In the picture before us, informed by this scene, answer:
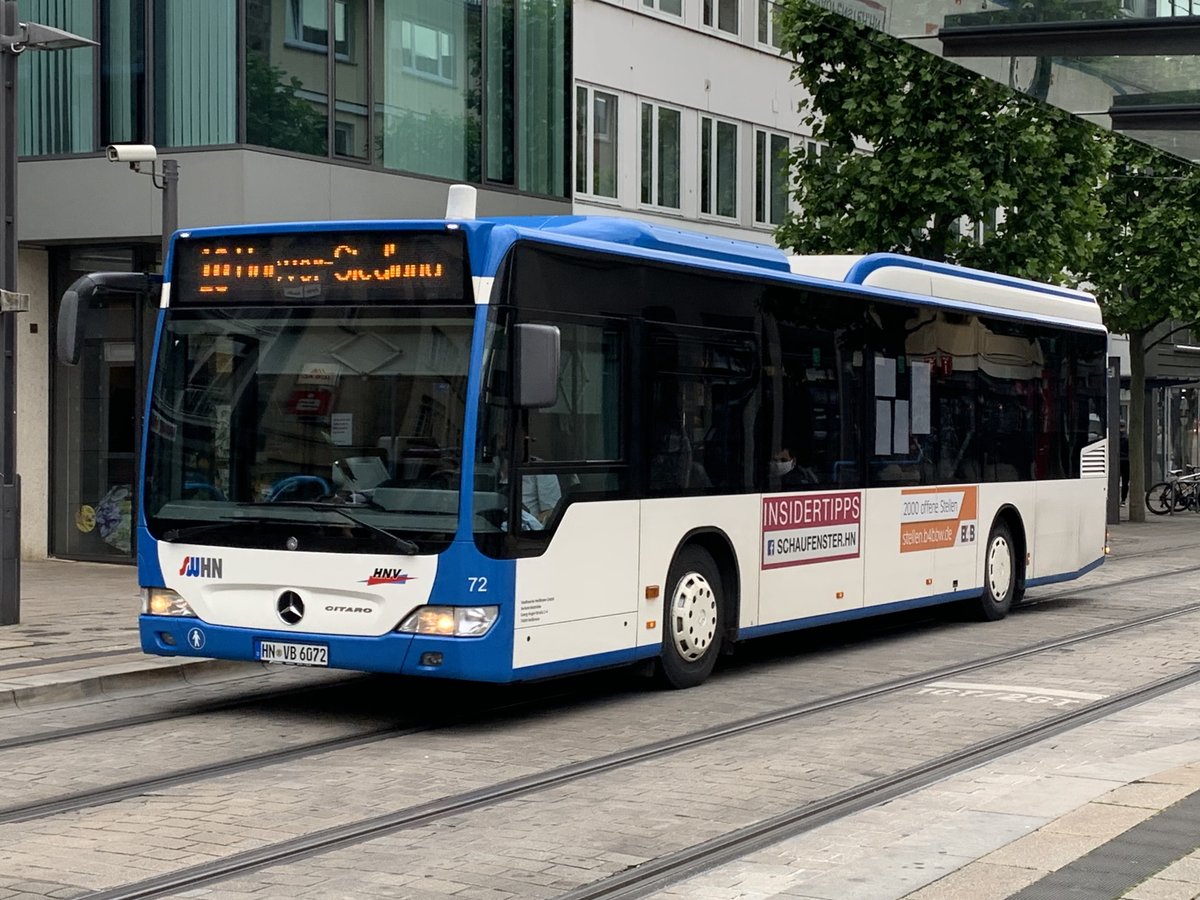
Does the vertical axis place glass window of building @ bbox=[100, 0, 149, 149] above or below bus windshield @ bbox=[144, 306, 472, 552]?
Answer: above

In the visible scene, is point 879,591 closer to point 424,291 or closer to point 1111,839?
point 424,291

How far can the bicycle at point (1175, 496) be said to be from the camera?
40.6 meters

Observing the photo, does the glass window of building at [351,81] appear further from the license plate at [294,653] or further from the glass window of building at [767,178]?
the license plate at [294,653]

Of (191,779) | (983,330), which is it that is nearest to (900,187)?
(983,330)

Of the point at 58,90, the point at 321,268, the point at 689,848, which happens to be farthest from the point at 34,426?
the point at 689,848

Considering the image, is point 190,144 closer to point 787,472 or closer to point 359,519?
point 787,472

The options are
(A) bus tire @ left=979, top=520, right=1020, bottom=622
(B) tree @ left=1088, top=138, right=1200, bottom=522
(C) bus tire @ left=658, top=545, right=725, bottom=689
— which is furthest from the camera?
(B) tree @ left=1088, top=138, right=1200, bottom=522

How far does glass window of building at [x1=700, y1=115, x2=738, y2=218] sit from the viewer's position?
1194 inches

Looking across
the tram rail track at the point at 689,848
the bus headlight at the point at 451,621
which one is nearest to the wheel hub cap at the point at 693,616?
the tram rail track at the point at 689,848

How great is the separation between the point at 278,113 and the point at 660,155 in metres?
9.67

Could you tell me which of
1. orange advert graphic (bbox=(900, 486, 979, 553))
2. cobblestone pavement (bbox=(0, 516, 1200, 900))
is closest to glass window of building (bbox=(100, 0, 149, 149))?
cobblestone pavement (bbox=(0, 516, 1200, 900))

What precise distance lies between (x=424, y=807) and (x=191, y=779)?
1300 mm

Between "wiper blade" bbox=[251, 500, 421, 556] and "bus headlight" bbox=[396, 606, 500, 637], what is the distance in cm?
32

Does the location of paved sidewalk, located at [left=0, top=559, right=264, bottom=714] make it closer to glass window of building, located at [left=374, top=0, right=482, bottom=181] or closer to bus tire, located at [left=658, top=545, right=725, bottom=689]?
bus tire, located at [left=658, top=545, right=725, bottom=689]
